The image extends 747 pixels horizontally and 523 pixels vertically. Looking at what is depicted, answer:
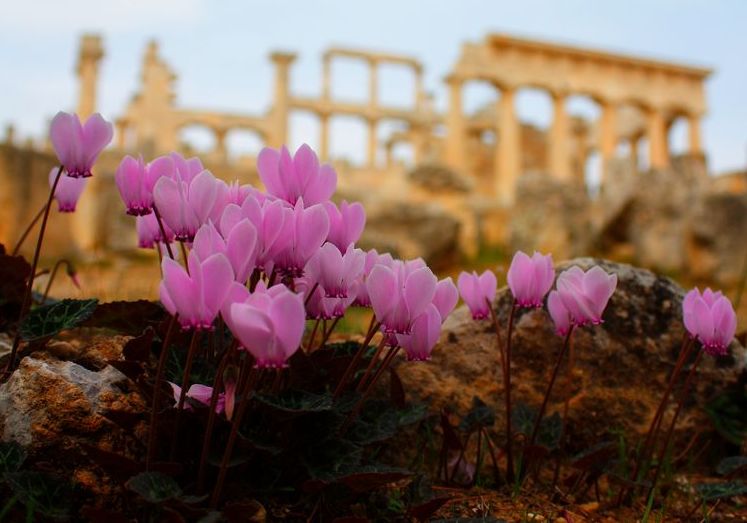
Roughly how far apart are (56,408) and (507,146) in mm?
30789

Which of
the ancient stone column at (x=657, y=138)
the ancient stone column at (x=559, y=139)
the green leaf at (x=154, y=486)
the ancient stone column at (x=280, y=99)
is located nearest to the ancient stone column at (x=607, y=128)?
the ancient stone column at (x=559, y=139)

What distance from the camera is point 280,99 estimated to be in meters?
38.9

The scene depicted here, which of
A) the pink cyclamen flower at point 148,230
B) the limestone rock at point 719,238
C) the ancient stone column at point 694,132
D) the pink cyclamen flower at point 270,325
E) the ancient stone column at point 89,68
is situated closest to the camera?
the pink cyclamen flower at point 270,325

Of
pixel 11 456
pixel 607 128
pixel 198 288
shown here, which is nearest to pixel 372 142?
pixel 607 128

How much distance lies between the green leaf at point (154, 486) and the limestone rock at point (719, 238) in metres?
11.6

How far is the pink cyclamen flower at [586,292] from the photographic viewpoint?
1957 mm

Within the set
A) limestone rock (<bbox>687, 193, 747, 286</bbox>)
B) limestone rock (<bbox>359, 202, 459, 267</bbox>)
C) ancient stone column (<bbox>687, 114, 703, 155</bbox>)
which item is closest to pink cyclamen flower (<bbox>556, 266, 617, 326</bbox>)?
limestone rock (<bbox>687, 193, 747, 286</bbox>)

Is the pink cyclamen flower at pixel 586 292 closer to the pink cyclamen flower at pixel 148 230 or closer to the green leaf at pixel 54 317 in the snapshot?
the pink cyclamen flower at pixel 148 230

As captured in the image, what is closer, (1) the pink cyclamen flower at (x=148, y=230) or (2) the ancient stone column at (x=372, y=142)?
(1) the pink cyclamen flower at (x=148, y=230)

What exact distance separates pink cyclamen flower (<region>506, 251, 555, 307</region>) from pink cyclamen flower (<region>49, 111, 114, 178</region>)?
1130 millimetres

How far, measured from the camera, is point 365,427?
2.06 m

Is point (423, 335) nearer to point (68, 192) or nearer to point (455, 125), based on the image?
point (68, 192)

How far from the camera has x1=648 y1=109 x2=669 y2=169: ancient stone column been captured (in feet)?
113

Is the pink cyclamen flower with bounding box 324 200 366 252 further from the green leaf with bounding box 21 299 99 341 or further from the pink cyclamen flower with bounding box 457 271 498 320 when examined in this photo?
the green leaf with bounding box 21 299 99 341
